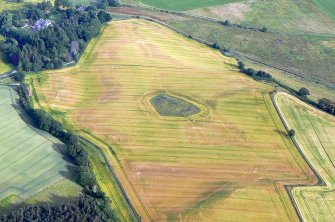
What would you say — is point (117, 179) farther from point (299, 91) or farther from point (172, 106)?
point (299, 91)

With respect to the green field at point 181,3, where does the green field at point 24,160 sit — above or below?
below

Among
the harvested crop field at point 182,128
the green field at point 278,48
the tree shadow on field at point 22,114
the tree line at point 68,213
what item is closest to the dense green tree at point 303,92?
the green field at point 278,48

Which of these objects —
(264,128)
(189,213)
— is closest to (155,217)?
(189,213)

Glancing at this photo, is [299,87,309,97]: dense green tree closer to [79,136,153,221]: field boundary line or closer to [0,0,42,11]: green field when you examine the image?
[79,136,153,221]: field boundary line

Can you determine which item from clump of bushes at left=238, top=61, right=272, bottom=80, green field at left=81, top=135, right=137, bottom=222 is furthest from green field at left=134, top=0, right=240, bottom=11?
green field at left=81, top=135, right=137, bottom=222

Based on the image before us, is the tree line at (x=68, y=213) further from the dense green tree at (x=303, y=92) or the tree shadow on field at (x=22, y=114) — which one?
the dense green tree at (x=303, y=92)

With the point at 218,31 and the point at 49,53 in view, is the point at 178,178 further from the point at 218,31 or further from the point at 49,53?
the point at 218,31

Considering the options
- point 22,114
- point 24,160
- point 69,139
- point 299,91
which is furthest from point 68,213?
point 299,91
